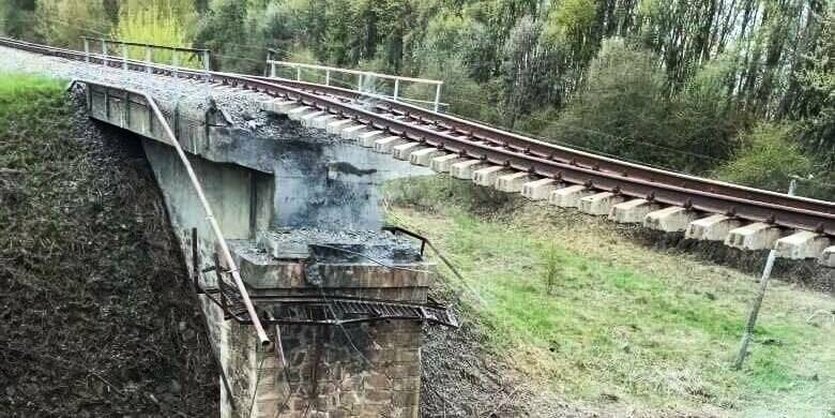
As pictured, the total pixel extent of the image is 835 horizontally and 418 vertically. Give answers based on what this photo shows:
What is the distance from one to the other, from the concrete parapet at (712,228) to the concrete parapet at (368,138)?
3883mm

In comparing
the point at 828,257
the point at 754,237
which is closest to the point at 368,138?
the point at 754,237

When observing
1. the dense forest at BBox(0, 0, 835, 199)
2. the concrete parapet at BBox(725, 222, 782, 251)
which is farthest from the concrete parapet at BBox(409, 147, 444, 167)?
the dense forest at BBox(0, 0, 835, 199)

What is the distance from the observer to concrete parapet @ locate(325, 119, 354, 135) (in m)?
8.95

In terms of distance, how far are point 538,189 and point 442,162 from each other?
1.30m

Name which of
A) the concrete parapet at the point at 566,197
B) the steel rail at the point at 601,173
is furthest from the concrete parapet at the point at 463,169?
the concrete parapet at the point at 566,197

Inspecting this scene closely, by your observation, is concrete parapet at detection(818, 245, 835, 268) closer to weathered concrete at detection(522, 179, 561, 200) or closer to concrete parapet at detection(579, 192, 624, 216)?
concrete parapet at detection(579, 192, 624, 216)

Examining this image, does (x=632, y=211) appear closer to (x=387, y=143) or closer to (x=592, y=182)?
(x=592, y=182)

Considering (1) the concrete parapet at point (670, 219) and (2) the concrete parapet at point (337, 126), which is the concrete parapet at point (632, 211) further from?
(2) the concrete parapet at point (337, 126)

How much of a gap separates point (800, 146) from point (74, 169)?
58.3ft

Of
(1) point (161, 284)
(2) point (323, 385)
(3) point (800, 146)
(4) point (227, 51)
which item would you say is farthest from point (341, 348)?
(4) point (227, 51)

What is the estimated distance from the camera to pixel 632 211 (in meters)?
6.27

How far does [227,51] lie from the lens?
125 feet

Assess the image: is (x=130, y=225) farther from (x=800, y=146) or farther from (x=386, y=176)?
(x=800, y=146)

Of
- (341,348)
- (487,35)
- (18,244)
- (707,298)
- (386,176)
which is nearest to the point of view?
(341,348)
